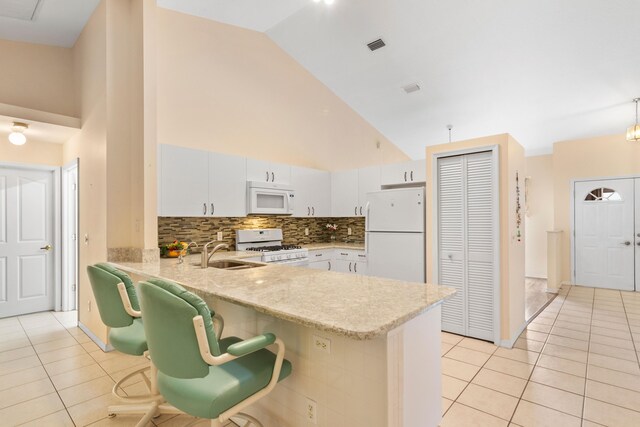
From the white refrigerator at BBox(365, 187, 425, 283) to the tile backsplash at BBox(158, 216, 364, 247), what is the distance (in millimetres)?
1266

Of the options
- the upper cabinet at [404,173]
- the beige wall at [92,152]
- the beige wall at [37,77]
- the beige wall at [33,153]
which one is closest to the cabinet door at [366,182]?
the upper cabinet at [404,173]

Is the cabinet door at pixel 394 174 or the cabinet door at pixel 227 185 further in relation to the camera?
the cabinet door at pixel 394 174

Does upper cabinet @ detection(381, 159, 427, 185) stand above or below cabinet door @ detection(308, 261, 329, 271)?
above

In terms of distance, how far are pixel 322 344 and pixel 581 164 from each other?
6638 millimetres

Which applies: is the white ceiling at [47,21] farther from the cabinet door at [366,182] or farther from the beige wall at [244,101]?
the cabinet door at [366,182]

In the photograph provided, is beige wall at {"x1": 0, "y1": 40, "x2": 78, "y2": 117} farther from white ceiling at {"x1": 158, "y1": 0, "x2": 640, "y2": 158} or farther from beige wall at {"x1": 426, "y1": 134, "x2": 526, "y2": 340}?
beige wall at {"x1": 426, "y1": 134, "x2": 526, "y2": 340}

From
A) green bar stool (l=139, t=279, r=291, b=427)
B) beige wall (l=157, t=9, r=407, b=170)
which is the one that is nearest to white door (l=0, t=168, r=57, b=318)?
beige wall (l=157, t=9, r=407, b=170)

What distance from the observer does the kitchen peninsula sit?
1390 millimetres

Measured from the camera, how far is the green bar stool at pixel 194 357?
4.31ft

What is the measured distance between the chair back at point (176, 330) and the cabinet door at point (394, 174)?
394 centimetres

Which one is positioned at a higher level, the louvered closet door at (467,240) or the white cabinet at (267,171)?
the white cabinet at (267,171)

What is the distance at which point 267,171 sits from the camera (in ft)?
15.2

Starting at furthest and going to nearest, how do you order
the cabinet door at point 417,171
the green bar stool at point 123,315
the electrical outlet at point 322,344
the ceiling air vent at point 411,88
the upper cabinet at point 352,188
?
the upper cabinet at point 352,188
the ceiling air vent at point 411,88
the cabinet door at point 417,171
the green bar stool at point 123,315
the electrical outlet at point 322,344

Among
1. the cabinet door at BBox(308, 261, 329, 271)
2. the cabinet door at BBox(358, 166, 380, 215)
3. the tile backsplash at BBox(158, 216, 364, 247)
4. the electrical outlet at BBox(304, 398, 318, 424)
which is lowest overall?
the electrical outlet at BBox(304, 398, 318, 424)
